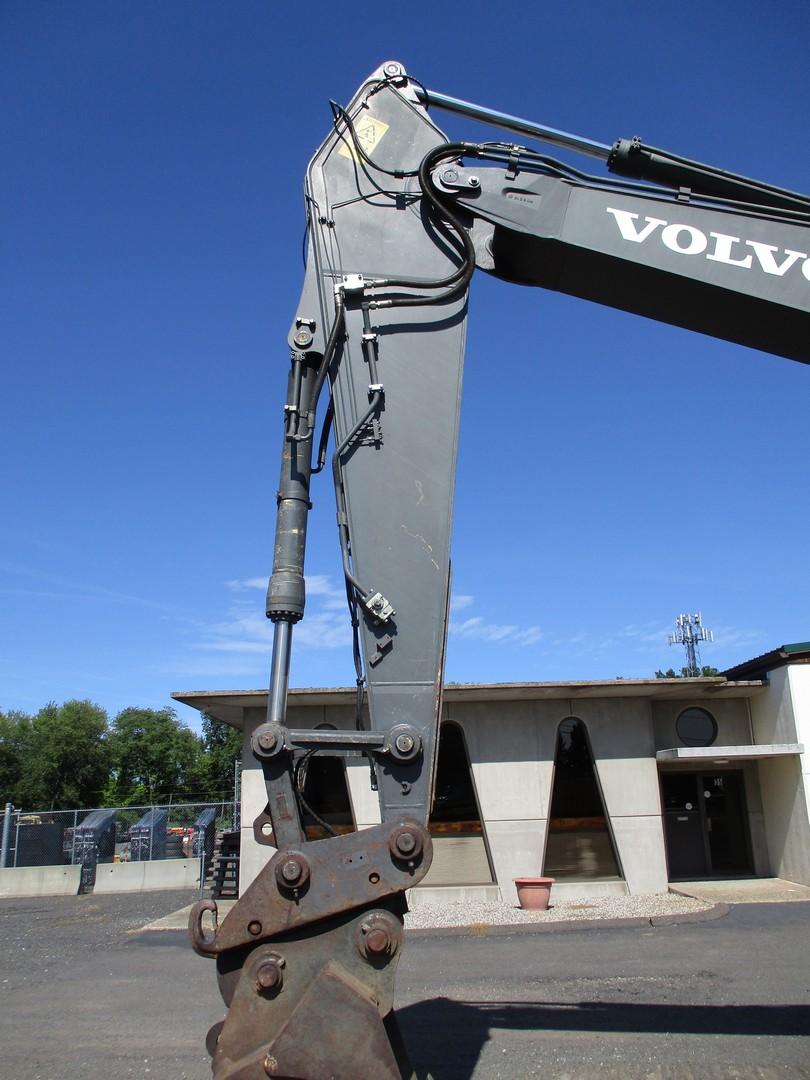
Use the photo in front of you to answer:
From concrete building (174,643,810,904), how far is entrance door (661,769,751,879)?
4.02 ft

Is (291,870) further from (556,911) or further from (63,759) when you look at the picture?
(63,759)

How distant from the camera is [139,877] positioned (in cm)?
1942

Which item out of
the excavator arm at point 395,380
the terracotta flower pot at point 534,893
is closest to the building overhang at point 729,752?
the terracotta flower pot at point 534,893

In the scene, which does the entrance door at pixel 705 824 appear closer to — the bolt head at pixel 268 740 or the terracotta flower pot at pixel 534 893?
the terracotta flower pot at pixel 534 893

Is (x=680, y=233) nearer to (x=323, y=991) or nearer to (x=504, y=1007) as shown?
(x=323, y=991)

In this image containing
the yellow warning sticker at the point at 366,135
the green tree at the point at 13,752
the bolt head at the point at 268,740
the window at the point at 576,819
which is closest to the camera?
the bolt head at the point at 268,740

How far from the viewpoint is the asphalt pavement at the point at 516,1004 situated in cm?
547

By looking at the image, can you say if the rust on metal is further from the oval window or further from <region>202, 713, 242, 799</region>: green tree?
<region>202, 713, 242, 799</region>: green tree

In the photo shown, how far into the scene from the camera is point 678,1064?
5273 mm

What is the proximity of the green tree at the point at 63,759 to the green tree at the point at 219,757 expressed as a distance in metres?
9.96

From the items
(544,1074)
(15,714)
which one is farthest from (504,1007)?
(15,714)

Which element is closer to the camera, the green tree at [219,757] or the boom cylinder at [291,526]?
the boom cylinder at [291,526]

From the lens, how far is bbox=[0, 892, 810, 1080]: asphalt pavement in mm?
5469

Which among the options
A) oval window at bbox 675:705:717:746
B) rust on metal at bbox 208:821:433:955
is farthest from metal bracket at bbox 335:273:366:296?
oval window at bbox 675:705:717:746
